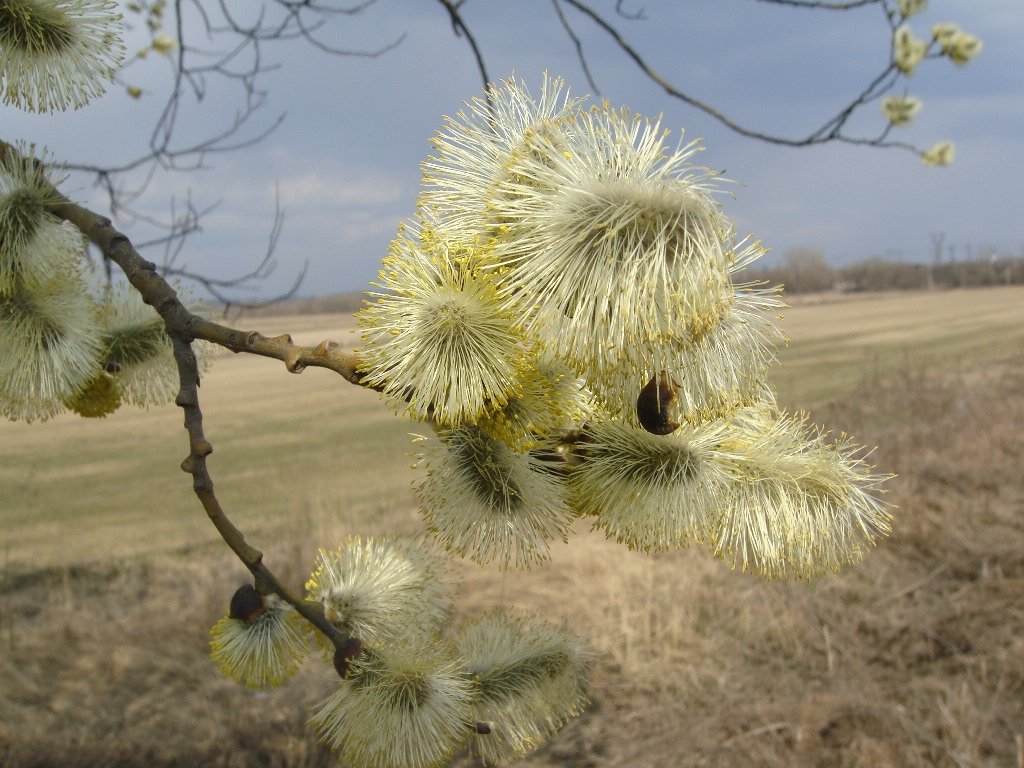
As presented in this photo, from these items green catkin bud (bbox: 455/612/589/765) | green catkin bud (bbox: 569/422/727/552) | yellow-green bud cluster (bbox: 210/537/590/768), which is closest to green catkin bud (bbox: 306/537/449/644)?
yellow-green bud cluster (bbox: 210/537/590/768)

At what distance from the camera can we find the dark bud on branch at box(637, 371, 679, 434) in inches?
34.2

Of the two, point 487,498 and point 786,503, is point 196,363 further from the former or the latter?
point 786,503

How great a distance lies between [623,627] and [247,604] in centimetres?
451

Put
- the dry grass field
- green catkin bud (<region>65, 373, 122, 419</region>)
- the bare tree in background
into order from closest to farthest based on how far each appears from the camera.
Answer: the bare tree in background < green catkin bud (<region>65, 373, 122, 419</region>) < the dry grass field

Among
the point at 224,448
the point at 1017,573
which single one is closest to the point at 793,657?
the point at 1017,573

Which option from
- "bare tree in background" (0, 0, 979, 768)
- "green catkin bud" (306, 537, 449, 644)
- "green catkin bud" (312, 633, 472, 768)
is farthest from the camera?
"green catkin bud" (306, 537, 449, 644)

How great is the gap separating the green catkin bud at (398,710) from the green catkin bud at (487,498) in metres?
0.27

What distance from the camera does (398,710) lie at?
1209 millimetres

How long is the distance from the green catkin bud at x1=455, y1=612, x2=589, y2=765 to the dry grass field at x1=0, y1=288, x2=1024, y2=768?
0.18 m

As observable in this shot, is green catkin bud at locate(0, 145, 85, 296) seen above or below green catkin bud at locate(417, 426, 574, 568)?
above

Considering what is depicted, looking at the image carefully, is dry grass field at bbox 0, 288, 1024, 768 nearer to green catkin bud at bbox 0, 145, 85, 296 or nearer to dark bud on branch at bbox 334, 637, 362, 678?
dark bud on branch at bbox 334, 637, 362, 678

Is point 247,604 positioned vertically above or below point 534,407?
below

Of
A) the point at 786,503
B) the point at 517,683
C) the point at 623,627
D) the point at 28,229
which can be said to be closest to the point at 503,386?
the point at 786,503

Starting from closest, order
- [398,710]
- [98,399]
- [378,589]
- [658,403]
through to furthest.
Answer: [658,403] < [398,710] < [378,589] < [98,399]
